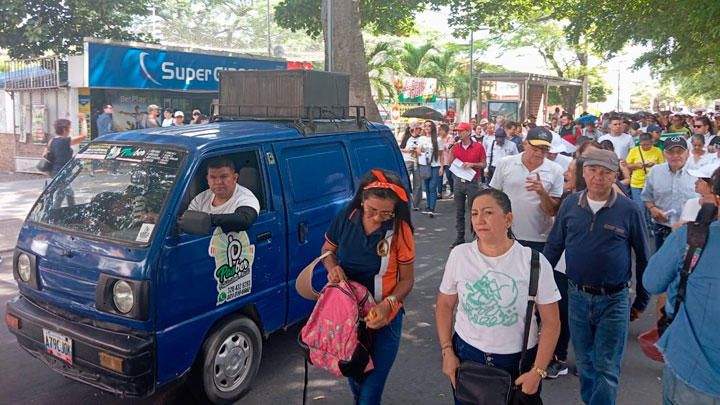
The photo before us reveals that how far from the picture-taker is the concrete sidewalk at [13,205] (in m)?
9.75

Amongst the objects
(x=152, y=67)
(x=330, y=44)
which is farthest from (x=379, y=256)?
(x=152, y=67)

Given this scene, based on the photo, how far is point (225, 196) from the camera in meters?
4.49

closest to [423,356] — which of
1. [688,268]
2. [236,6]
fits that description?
[688,268]

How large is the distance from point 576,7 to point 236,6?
4863 cm

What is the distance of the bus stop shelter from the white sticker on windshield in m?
22.0

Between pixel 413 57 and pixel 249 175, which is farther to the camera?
pixel 413 57

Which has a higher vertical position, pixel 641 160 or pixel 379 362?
pixel 641 160

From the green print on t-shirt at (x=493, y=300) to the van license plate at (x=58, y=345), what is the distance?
2.62 meters

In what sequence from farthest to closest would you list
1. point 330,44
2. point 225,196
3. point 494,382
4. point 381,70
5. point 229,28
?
point 229,28 < point 381,70 < point 330,44 < point 225,196 < point 494,382

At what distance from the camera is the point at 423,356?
547cm

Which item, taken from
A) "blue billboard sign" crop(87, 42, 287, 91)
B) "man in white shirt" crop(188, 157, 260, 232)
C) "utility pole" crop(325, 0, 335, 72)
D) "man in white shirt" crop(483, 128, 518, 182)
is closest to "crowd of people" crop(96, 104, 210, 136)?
"blue billboard sign" crop(87, 42, 287, 91)

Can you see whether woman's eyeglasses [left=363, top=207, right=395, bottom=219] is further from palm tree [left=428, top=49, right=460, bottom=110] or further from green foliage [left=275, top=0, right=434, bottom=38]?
palm tree [left=428, top=49, right=460, bottom=110]

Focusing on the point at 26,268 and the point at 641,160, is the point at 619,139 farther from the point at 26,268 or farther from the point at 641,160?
the point at 26,268

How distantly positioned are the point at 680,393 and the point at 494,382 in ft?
2.47
